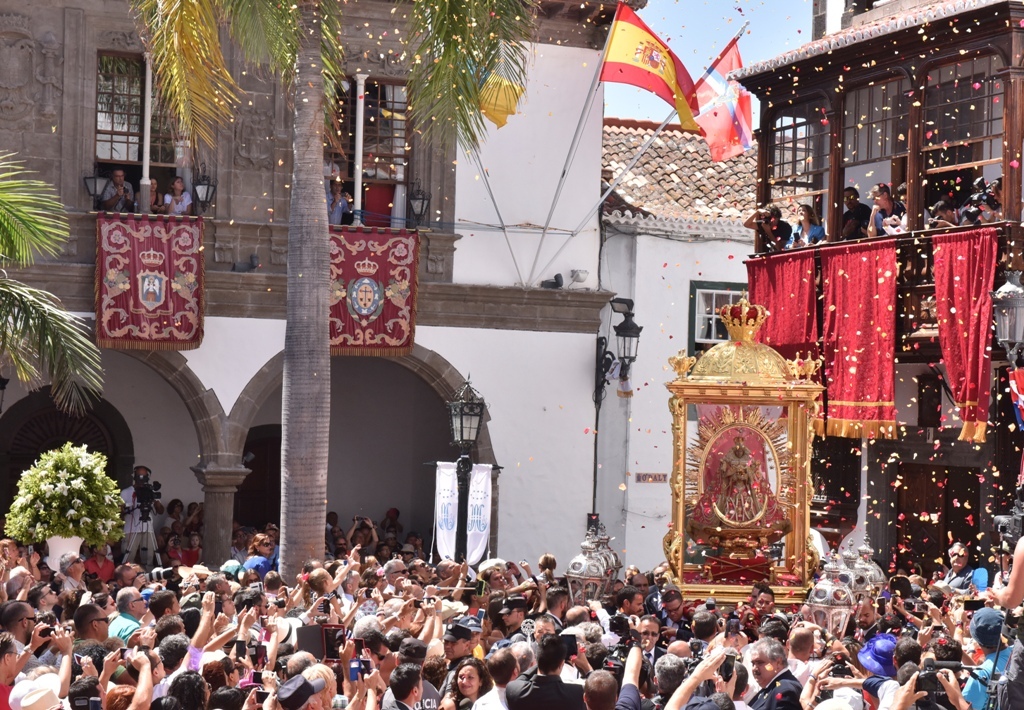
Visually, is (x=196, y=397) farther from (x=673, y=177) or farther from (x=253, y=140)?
(x=673, y=177)

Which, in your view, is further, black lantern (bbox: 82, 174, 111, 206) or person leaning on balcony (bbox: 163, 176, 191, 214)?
person leaning on balcony (bbox: 163, 176, 191, 214)

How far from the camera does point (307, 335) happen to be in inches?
635

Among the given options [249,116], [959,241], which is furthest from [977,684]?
[249,116]

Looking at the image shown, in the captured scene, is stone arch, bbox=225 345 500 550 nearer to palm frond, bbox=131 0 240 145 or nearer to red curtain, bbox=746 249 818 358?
red curtain, bbox=746 249 818 358

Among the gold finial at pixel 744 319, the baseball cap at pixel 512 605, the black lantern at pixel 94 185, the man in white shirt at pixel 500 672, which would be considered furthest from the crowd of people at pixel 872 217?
the man in white shirt at pixel 500 672

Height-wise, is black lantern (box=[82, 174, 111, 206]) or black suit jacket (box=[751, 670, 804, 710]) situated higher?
black lantern (box=[82, 174, 111, 206])

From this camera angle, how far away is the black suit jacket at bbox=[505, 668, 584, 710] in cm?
771

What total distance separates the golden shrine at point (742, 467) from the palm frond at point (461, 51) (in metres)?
3.39

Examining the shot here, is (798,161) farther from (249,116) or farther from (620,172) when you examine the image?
(249,116)

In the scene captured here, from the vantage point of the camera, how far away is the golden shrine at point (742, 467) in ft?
52.7

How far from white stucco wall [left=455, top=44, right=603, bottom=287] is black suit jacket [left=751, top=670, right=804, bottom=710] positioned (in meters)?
14.1

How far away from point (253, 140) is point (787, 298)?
728 centimetres

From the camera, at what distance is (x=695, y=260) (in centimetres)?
2334

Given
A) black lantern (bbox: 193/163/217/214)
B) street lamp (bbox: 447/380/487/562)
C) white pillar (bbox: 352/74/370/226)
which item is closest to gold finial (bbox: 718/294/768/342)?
street lamp (bbox: 447/380/487/562)
